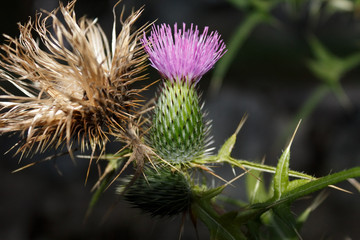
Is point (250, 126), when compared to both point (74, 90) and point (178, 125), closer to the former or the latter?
point (178, 125)

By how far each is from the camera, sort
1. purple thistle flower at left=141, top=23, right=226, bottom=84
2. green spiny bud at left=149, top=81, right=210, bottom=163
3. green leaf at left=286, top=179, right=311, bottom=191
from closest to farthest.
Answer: green leaf at left=286, top=179, right=311, bottom=191, purple thistle flower at left=141, top=23, right=226, bottom=84, green spiny bud at left=149, top=81, right=210, bottom=163

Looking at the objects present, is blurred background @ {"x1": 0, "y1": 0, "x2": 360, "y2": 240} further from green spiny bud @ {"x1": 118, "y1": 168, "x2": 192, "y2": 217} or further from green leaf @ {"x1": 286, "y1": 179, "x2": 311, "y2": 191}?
green leaf @ {"x1": 286, "y1": 179, "x2": 311, "y2": 191}

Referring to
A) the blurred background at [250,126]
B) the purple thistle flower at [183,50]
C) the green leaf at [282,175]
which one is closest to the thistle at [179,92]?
the purple thistle flower at [183,50]

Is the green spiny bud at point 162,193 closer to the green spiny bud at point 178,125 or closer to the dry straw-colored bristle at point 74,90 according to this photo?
the green spiny bud at point 178,125

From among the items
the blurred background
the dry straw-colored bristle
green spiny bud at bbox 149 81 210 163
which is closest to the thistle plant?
the dry straw-colored bristle

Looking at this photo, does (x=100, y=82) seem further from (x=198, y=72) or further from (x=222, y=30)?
(x=222, y=30)

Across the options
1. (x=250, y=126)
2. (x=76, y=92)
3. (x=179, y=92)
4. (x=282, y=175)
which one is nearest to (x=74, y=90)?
(x=76, y=92)

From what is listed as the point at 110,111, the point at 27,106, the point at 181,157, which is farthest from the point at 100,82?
the point at 181,157
